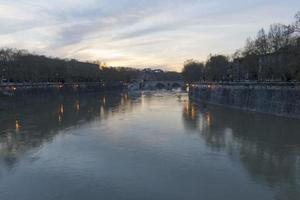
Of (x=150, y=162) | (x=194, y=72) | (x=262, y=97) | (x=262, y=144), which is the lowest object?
(x=262, y=144)

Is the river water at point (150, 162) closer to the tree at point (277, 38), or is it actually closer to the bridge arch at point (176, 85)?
the tree at point (277, 38)

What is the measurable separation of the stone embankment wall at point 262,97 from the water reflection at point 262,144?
173 centimetres

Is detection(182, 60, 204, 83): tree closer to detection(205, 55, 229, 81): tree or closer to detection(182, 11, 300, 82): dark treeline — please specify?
detection(205, 55, 229, 81): tree

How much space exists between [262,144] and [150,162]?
8.30 metres

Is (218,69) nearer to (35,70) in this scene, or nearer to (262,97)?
(35,70)

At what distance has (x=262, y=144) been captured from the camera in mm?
24703

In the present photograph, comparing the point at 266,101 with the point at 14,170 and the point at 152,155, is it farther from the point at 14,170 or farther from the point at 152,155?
the point at 14,170

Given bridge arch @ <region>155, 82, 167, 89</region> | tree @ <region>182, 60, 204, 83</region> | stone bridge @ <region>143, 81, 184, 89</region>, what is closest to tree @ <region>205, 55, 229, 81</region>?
tree @ <region>182, 60, 204, 83</region>

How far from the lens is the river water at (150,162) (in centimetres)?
1478

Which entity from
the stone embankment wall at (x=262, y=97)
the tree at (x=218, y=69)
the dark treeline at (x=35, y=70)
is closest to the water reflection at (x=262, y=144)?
the stone embankment wall at (x=262, y=97)

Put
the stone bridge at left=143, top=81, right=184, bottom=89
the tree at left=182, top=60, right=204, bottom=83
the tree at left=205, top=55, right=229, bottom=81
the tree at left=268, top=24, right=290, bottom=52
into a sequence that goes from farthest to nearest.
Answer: the stone bridge at left=143, top=81, right=184, bottom=89 < the tree at left=182, top=60, right=204, bottom=83 < the tree at left=205, top=55, right=229, bottom=81 < the tree at left=268, top=24, right=290, bottom=52

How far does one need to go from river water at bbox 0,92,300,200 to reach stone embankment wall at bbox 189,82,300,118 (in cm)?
677

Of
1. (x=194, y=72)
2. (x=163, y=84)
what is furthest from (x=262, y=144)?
(x=163, y=84)

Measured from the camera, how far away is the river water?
14.8 meters
